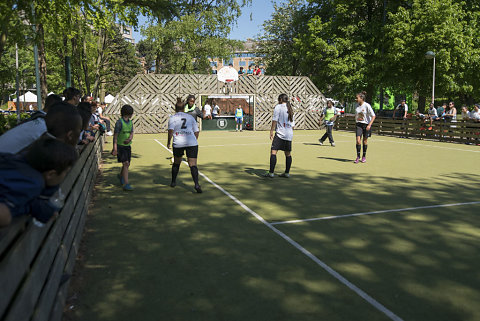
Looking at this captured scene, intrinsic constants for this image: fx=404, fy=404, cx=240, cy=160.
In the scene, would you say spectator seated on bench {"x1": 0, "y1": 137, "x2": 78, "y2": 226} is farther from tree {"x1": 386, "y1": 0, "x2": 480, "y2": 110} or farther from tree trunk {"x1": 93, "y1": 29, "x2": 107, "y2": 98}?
tree {"x1": 386, "y1": 0, "x2": 480, "y2": 110}

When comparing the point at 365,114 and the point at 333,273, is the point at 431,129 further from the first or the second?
the point at 333,273

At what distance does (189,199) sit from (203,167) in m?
3.93

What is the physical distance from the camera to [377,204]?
7211 millimetres

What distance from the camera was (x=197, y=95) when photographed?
27.4 m

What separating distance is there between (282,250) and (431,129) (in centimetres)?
1840

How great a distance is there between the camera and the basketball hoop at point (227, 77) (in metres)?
27.5

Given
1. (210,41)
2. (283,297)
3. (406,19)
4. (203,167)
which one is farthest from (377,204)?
(210,41)

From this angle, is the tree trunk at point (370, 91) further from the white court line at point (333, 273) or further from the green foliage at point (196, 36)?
the white court line at point (333, 273)

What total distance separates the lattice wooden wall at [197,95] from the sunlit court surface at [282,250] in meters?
16.9

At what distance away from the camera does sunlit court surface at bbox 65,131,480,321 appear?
143 inches

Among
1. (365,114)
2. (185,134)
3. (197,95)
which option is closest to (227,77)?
(197,95)

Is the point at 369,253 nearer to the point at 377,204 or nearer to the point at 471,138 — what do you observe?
the point at 377,204

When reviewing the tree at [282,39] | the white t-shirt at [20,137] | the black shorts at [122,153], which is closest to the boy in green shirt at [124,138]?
the black shorts at [122,153]

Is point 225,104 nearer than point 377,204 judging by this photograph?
No
